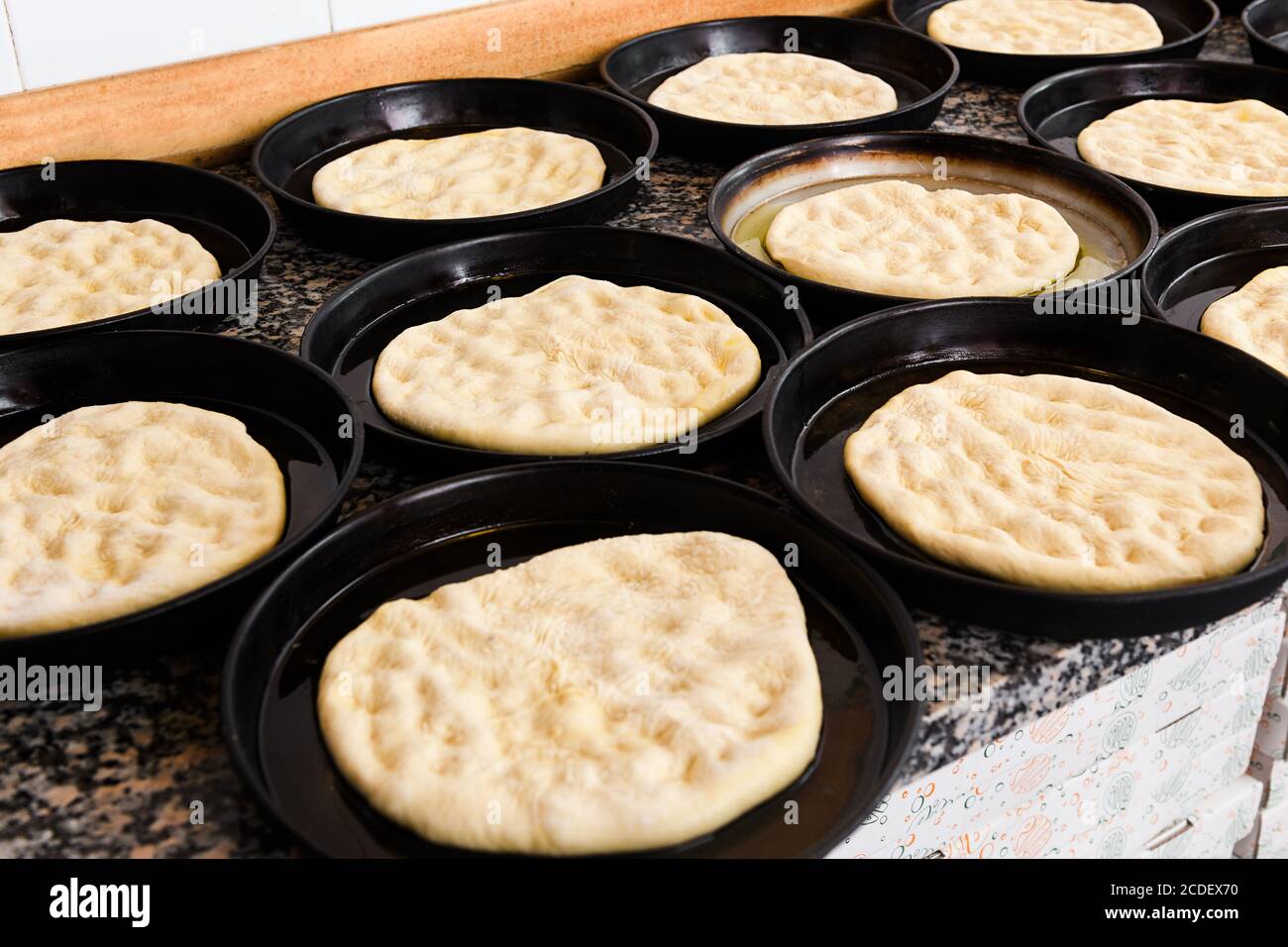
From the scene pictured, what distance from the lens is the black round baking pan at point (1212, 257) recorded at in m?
1.95

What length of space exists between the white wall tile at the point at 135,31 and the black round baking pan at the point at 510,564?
1.28 metres

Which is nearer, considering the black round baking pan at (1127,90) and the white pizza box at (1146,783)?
the white pizza box at (1146,783)

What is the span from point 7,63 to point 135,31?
0.23 meters

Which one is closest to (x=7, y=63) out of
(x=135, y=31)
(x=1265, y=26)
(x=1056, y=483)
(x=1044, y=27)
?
(x=135, y=31)

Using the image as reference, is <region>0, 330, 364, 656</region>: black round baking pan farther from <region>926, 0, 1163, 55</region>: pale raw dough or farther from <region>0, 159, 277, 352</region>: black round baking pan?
<region>926, 0, 1163, 55</region>: pale raw dough

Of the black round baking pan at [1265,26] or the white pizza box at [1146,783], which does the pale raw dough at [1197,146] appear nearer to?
the black round baking pan at [1265,26]

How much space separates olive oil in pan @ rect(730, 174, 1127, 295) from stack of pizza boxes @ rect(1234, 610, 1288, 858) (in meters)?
0.68

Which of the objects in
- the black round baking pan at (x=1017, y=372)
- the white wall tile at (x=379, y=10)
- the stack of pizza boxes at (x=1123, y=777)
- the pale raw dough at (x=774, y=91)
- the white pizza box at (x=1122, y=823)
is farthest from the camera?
the pale raw dough at (x=774, y=91)

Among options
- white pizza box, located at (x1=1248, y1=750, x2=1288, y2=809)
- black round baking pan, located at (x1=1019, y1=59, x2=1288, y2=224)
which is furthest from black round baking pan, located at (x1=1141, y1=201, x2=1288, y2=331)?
white pizza box, located at (x1=1248, y1=750, x2=1288, y2=809)

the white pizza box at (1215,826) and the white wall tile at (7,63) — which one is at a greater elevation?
the white wall tile at (7,63)

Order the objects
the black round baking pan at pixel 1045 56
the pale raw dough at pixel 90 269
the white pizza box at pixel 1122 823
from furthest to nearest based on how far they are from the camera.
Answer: the black round baking pan at pixel 1045 56
the pale raw dough at pixel 90 269
the white pizza box at pixel 1122 823

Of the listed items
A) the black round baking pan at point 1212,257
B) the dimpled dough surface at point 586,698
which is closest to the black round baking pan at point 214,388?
the dimpled dough surface at point 586,698

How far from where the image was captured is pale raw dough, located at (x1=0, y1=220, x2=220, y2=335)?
185cm
